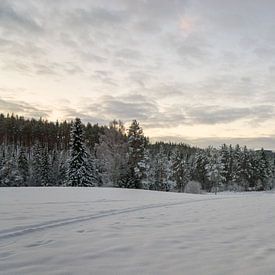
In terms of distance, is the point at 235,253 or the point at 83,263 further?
the point at 235,253

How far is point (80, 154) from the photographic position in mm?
50281

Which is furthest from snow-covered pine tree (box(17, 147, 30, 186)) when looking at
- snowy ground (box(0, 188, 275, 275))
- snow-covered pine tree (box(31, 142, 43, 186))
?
snowy ground (box(0, 188, 275, 275))

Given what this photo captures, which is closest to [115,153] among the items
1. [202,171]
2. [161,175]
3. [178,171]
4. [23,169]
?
[23,169]

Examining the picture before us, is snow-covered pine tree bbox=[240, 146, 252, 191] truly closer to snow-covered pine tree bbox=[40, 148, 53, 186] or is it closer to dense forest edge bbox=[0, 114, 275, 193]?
dense forest edge bbox=[0, 114, 275, 193]

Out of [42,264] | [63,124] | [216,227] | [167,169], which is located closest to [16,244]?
[42,264]

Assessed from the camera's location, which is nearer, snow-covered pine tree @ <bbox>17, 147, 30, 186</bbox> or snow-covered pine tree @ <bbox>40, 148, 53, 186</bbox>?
snow-covered pine tree @ <bbox>40, 148, 53, 186</bbox>

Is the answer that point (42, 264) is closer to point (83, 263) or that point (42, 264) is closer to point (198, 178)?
point (83, 263)

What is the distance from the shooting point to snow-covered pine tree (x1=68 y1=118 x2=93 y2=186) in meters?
49.5

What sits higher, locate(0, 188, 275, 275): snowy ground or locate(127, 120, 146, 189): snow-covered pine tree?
locate(127, 120, 146, 189): snow-covered pine tree

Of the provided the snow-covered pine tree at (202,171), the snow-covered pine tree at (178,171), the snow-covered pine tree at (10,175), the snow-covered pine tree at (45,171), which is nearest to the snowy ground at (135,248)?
the snow-covered pine tree at (10,175)

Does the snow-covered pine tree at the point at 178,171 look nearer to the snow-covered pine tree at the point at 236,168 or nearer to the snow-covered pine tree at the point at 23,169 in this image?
the snow-covered pine tree at the point at 236,168

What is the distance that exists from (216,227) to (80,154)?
137ft

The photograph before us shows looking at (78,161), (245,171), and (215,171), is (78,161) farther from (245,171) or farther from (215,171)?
(245,171)

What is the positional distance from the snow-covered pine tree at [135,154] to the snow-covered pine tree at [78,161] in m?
6.17
